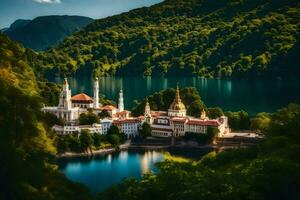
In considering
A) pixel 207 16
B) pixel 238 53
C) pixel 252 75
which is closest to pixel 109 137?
pixel 252 75

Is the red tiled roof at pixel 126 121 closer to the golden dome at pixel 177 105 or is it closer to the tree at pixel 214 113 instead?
the golden dome at pixel 177 105

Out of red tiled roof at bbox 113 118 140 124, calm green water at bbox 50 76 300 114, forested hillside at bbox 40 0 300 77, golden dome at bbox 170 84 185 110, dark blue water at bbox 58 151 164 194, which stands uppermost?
forested hillside at bbox 40 0 300 77

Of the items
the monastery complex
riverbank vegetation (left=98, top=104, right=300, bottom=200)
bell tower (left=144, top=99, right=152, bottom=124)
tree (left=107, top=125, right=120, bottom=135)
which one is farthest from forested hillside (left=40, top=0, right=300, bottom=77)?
riverbank vegetation (left=98, top=104, right=300, bottom=200)

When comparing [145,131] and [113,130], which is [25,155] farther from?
[145,131]

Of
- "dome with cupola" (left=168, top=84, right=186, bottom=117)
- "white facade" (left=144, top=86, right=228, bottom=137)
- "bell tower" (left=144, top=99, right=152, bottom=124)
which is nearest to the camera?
"white facade" (left=144, top=86, right=228, bottom=137)

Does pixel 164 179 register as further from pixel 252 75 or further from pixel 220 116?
pixel 252 75

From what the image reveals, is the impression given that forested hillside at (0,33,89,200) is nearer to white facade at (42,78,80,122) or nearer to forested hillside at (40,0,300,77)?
white facade at (42,78,80,122)

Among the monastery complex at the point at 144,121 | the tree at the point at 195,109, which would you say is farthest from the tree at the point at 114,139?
the tree at the point at 195,109

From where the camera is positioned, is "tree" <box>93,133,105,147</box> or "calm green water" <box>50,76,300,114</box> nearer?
"tree" <box>93,133,105,147</box>
